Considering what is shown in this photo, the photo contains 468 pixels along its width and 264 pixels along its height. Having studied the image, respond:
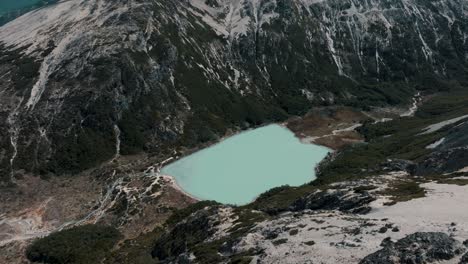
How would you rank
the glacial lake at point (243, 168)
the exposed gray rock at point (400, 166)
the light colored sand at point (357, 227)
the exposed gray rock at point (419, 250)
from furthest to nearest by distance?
the glacial lake at point (243, 168)
the exposed gray rock at point (400, 166)
the light colored sand at point (357, 227)
the exposed gray rock at point (419, 250)

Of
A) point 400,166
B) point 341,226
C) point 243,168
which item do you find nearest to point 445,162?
point 400,166

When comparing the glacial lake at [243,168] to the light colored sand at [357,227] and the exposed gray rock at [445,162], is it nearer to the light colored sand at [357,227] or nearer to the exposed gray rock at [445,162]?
the exposed gray rock at [445,162]

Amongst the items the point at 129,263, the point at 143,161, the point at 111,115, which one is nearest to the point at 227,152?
the point at 143,161

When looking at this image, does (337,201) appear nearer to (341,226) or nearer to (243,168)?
(341,226)

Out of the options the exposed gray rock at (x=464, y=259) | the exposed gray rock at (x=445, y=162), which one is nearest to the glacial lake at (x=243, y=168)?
the exposed gray rock at (x=445, y=162)

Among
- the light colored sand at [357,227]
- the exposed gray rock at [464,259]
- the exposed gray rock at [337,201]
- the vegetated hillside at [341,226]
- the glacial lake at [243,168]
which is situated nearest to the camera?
the exposed gray rock at [464,259]

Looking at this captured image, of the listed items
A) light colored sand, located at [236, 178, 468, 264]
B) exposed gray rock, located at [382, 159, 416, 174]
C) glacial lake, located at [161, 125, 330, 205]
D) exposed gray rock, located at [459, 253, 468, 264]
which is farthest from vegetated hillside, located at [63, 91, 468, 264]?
glacial lake, located at [161, 125, 330, 205]
